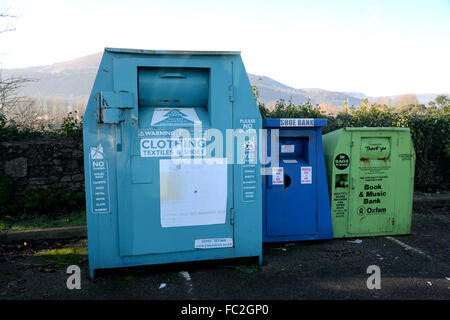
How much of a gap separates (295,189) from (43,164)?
13.9 ft

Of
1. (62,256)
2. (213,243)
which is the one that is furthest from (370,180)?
(62,256)

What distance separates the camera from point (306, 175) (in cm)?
432

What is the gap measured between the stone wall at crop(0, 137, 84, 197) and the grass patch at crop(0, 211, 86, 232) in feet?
1.61

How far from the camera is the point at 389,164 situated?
4.57 m

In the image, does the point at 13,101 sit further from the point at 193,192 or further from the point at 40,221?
the point at 193,192

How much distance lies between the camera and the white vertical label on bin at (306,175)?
4.31 meters

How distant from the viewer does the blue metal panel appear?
321 cm

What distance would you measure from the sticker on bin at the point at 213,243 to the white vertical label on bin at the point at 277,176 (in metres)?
1.12

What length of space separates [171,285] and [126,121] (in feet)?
5.48

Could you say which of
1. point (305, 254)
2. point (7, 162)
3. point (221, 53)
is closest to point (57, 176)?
point (7, 162)

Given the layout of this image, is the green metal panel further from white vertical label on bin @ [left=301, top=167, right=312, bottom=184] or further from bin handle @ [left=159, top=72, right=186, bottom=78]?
bin handle @ [left=159, top=72, right=186, bottom=78]

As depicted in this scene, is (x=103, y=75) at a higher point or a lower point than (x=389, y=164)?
higher

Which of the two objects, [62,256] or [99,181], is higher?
[99,181]

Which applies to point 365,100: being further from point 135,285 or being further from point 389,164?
point 135,285
